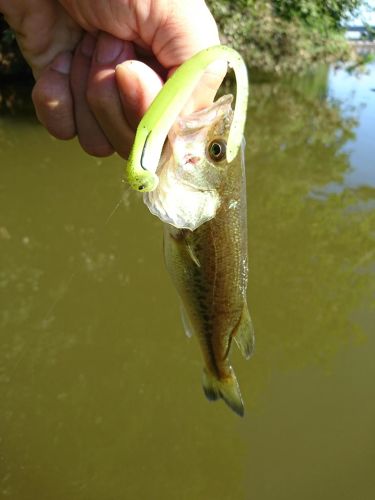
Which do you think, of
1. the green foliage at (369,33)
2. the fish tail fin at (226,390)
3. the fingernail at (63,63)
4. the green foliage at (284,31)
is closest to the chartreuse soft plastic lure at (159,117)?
the fingernail at (63,63)

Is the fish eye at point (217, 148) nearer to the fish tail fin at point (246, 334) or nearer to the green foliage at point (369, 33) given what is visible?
the fish tail fin at point (246, 334)

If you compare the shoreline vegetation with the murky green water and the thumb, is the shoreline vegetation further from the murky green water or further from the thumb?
the thumb

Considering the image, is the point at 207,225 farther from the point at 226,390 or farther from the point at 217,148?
the point at 226,390

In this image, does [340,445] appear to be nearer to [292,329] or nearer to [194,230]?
[292,329]

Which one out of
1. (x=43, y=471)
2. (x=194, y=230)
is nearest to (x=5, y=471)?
(x=43, y=471)

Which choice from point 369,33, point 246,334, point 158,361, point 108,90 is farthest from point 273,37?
point 246,334
